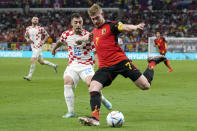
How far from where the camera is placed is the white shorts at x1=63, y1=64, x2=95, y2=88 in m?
9.81

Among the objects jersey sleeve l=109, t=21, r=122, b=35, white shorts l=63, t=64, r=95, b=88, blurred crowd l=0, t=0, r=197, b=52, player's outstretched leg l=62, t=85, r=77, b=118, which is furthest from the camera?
blurred crowd l=0, t=0, r=197, b=52

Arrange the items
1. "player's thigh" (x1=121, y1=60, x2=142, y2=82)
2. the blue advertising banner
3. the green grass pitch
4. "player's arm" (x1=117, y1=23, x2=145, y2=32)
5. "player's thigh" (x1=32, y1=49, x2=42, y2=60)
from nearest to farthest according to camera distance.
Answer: "player's arm" (x1=117, y1=23, x2=145, y2=32) → the green grass pitch → "player's thigh" (x1=121, y1=60, x2=142, y2=82) → "player's thigh" (x1=32, y1=49, x2=42, y2=60) → the blue advertising banner

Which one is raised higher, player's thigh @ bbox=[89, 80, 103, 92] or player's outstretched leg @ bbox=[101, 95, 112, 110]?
player's thigh @ bbox=[89, 80, 103, 92]

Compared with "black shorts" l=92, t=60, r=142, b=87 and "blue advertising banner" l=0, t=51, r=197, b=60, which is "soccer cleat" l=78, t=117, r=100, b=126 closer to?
"black shorts" l=92, t=60, r=142, b=87

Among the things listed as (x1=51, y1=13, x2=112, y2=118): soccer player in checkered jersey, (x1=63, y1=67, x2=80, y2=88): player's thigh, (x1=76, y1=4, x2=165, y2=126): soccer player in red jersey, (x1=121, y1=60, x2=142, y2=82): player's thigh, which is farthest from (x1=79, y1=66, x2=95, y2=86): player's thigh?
(x1=121, y1=60, x2=142, y2=82): player's thigh

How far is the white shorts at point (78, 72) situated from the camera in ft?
32.2

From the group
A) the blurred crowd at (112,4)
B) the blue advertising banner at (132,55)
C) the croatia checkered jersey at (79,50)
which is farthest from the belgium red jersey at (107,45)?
the blurred crowd at (112,4)

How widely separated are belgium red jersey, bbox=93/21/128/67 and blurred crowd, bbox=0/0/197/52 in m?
40.6

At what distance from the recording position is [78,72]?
9.87 meters

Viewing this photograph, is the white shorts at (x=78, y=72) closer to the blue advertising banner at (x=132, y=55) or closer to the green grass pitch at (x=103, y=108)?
the green grass pitch at (x=103, y=108)

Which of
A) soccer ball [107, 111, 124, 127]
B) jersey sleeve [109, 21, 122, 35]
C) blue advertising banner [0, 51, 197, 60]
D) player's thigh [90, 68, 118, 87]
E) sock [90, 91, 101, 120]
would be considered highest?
jersey sleeve [109, 21, 122, 35]

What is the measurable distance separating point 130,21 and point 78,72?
4528 centimetres

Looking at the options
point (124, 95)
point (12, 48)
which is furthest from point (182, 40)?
point (124, 95)

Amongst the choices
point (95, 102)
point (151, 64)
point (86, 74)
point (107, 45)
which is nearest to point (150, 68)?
point (151, 64)
